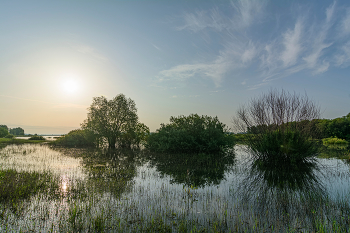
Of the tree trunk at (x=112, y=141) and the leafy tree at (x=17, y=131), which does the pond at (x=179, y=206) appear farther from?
the leafy tree at (x=17, y=131)

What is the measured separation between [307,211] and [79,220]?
7153mm

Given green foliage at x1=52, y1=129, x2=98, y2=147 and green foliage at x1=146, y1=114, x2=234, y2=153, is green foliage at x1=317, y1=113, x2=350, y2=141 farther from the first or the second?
green foliage at x1=52, y1=129, x2=98, y2=147

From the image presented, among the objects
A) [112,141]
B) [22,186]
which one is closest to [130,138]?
[112,141]

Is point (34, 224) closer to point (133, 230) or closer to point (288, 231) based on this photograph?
point (133, 230)

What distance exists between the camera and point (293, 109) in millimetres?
19219

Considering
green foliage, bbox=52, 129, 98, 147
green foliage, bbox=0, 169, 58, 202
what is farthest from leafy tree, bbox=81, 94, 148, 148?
green foliage, bbox=0, 169, 58, 202

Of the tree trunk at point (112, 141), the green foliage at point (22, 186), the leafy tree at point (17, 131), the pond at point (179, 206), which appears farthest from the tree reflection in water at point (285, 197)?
the leafy tree at point (17, 131)

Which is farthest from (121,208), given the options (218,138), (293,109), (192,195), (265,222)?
(218,138)

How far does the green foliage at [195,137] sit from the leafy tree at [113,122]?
1373 cm

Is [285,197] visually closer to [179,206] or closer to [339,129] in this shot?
[179,206]

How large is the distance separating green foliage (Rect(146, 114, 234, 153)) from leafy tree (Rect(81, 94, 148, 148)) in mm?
13728

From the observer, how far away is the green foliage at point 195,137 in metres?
25.9

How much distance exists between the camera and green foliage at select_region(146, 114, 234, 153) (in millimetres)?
Result: 25906

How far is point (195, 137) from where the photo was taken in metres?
26.6
